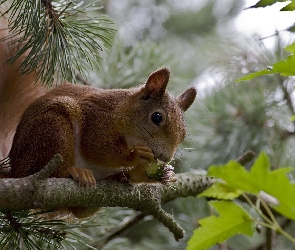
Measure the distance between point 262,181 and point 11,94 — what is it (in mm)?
1093

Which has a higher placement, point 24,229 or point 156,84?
point 156,84

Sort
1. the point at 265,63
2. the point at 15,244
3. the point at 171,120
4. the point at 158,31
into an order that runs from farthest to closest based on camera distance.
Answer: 1. the point at 158,31
2. the point at 265,63
3. the point at 171,120
4. the point at 15,244

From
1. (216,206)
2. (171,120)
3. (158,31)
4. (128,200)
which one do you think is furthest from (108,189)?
(158,31)

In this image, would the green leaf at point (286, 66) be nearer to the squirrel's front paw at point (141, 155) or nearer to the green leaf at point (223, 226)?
the green leaf at point (223, 226)

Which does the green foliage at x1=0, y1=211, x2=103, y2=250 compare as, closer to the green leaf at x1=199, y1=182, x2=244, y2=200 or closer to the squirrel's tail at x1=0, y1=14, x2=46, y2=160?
the squirrel's tail at x1=0, y1=14, x2=46, y2=160

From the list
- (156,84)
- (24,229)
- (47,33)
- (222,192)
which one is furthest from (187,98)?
(222,192)

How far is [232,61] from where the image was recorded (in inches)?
98.4

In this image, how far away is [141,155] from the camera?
1.39 m

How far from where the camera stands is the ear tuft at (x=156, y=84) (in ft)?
4.91

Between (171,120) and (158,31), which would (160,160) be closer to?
(171,120)

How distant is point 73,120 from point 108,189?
0.25 m

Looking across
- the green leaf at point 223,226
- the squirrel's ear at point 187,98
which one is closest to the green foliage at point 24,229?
the squirrel's ear at point 187,98

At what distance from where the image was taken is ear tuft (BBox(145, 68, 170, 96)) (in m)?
1.50

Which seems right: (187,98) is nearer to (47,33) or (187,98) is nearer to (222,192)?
(47,33)
